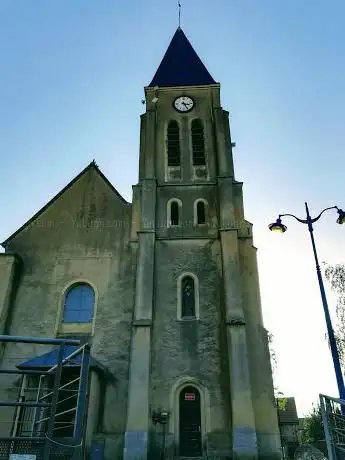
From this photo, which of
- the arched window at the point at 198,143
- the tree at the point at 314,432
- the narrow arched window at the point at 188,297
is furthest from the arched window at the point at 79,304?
the tree at the point at 314,432

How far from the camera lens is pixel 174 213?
20.2m

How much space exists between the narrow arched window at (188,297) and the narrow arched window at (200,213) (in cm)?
294

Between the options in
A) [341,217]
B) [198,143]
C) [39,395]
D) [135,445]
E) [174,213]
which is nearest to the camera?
[341,217]

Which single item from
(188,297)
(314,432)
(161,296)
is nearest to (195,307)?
(188,297)

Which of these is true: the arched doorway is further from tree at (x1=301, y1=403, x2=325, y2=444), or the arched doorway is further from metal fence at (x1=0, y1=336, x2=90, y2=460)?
tree at (x1=301, y1=403, x2=325, y2=444)

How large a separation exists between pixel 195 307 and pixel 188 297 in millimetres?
586

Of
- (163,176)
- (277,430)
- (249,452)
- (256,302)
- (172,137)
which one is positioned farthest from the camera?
(172,137)

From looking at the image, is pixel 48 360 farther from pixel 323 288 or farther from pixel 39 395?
pixel 323 288

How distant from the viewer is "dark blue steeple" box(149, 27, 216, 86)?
83.3 feet

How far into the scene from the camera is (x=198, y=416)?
51.0 feet

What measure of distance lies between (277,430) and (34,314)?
10666 mm

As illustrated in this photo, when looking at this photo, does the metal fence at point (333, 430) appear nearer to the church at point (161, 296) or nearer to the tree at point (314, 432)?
the church at point (161, 296)

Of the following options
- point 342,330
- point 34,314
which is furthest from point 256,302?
point 34,314

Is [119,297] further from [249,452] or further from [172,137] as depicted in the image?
[172,137]
